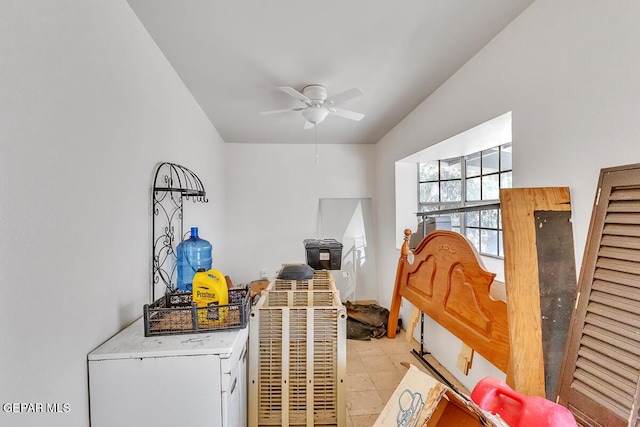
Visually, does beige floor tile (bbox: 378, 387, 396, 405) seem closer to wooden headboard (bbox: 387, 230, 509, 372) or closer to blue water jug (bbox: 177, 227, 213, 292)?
wooden headboard (bbox: 387, 230, 509, 372)

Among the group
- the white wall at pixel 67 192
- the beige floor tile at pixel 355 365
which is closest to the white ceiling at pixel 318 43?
the white wall at pixel 67 192

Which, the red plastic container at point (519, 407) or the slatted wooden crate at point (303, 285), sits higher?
the slatted wooden crate at point (303, 285)

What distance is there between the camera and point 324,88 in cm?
229

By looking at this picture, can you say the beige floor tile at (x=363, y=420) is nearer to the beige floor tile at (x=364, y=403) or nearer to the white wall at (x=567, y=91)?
the beige floor tile at (x=364, y=403)

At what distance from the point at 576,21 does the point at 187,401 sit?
2253mm

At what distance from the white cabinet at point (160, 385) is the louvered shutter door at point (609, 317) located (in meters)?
1.30

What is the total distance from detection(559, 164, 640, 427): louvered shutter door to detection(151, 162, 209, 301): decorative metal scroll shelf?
6.70 ft

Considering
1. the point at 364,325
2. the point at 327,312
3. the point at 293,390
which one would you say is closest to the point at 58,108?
the point at 327,312

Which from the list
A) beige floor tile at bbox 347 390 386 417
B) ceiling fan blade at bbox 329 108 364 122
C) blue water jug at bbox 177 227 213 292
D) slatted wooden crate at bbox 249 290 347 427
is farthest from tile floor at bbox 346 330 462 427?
ceiling fan blade at bbox 329 108 364 122

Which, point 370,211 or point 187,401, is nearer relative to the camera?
point 187,401

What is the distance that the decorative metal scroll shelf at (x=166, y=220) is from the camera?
1.73 metres

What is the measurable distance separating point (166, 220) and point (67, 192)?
942mm

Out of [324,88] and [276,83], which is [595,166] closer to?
[324,88]

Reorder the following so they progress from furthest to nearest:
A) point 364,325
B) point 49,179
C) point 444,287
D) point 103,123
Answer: point 364,325, point 444,287, point 103,123, point 49,179
